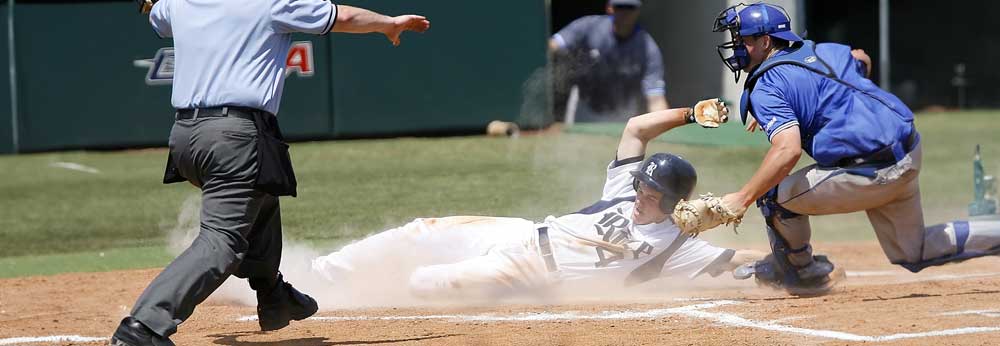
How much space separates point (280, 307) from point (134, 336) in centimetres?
87

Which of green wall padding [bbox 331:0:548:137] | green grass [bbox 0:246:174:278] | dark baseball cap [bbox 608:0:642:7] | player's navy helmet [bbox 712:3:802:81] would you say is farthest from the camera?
green wall padding [bbox 331:0:548:137]

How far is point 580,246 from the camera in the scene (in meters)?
6.36

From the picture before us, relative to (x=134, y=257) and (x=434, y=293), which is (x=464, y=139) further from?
(x=434, y=293)

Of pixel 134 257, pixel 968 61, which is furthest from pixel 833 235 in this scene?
pixel 968 61

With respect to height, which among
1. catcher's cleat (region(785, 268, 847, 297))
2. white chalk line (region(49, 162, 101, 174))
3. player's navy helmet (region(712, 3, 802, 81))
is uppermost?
player's navy helmet (region(712, 3, 802, 81))

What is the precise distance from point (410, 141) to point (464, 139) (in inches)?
26.5

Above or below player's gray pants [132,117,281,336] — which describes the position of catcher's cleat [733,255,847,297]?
below

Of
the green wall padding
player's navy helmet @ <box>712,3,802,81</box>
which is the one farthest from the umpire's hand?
the green wall padding

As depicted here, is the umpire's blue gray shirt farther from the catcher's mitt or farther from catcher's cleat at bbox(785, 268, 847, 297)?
catcher's cleat at bbox(785, 268, 847, 297)

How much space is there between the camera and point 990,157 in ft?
44.7

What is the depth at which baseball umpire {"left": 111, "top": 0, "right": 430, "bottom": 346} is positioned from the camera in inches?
190

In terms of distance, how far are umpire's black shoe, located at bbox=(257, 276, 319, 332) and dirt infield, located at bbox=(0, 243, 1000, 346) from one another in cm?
11

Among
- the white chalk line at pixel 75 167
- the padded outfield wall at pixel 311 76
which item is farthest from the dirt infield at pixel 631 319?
the padded outfield wall at pixel 311 76

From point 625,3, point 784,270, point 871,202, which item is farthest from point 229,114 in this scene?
point 625,3
